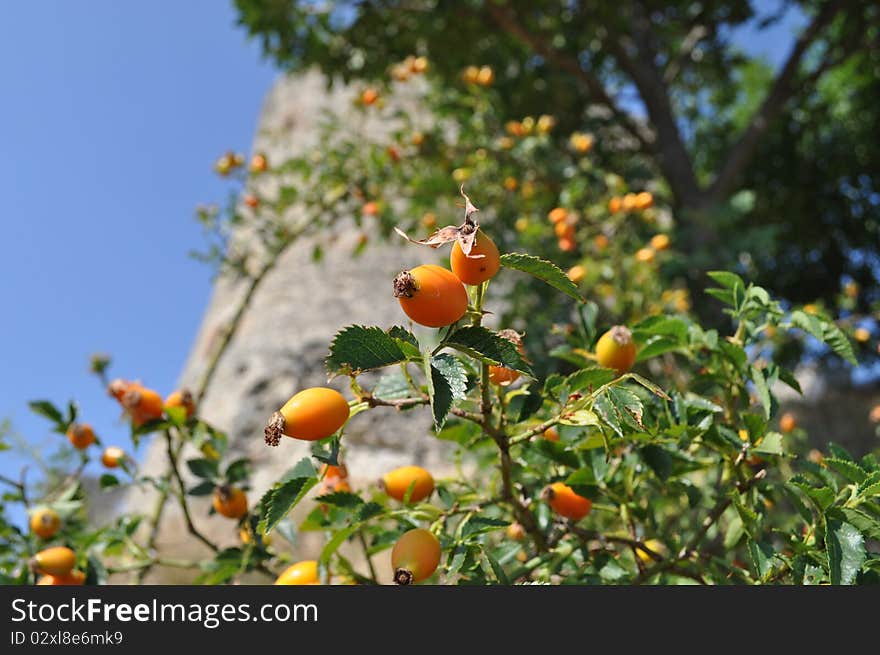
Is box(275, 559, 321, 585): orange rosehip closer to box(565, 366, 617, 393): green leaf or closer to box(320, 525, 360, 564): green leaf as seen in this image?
box(320, 525, 360, 564): green leaf

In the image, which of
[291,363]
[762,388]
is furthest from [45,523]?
[291,363]

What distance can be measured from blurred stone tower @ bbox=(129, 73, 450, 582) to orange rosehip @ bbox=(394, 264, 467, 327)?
2008mm

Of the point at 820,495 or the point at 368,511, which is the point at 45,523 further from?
the point at 820,495

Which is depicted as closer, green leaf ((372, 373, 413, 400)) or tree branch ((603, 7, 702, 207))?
green leaf ((372, 373, 413, 400))

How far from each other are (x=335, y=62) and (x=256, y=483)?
2.21 meters

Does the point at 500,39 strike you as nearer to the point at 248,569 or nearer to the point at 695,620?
the point at 248,569

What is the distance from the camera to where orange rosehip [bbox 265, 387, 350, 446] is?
61cm

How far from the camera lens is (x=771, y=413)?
2.71ft

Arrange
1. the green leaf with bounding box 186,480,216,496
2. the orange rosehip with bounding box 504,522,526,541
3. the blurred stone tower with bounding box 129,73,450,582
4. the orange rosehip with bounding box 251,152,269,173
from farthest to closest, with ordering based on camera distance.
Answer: the blurred stone tower with bounding box 129,73,450,582 → the orange rosehip with bounding box 251,152,269,173 → the green leaf with bounding box 186,480,216,496 → the orange rosehip with bounding box 504,522,526,541

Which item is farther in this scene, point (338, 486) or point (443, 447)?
point (443, 447)

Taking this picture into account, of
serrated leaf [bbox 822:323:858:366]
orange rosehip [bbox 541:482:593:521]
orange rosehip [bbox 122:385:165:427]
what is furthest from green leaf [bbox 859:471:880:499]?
orange rosehip [bbox 122:385:165:427]

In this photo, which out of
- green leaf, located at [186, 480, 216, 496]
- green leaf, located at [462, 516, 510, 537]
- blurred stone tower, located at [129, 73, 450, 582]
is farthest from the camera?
blurred stone tower, located at [129, 73, 450, 582]

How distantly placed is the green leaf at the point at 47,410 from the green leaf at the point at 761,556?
1.12 metres

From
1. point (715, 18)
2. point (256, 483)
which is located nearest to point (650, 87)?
point (715, 18)
